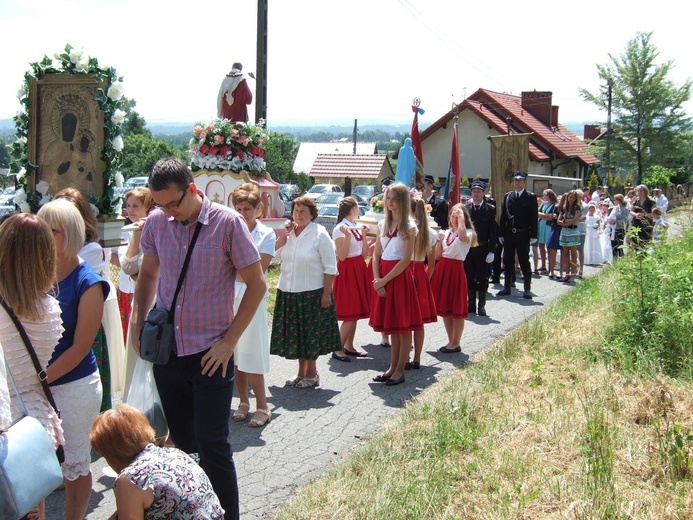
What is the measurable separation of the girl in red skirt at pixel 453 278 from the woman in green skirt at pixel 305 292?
84.5 inches

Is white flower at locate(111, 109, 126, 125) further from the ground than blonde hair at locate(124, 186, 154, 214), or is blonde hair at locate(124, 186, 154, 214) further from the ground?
white flower at locate(111, 109, 126, 125)

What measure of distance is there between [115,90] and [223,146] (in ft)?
13.6

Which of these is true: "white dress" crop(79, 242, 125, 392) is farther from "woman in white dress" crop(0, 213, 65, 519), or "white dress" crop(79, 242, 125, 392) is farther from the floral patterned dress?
the floral patterned dress

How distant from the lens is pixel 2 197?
2850 cm

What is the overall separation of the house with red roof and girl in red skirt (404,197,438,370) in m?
34.8

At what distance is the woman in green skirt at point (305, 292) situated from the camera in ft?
22.2

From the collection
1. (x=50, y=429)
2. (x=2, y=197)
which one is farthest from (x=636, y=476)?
(x=2, y=197)

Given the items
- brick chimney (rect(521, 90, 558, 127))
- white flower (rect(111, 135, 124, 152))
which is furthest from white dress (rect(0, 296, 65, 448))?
brick chimney (rect(521, 90, 558, 127))

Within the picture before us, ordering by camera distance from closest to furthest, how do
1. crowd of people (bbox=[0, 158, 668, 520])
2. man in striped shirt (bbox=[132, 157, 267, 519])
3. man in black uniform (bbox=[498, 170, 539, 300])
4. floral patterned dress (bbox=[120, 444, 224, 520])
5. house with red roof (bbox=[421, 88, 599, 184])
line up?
floral patterned dress (bbox=[120, 444, 224, 520]) < crowd of people (bbox=[0, 158, 668, 520]) < man in striped shirt (bbox=[132, 157, 267, 519]) < man in black uniform (bbox=[498, 170, 539, 300]) < house with red roof (bbox=[421, 88, 599, 184])

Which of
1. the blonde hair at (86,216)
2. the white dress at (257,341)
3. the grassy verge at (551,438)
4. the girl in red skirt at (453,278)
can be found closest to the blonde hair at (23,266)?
the blonde hair at (86,216)

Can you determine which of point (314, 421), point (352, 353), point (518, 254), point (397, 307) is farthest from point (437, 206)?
point (314, 421)

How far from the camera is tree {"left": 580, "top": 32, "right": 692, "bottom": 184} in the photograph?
143 feet

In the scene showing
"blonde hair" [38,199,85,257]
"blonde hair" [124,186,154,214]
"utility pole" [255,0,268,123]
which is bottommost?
"blonde hair" [38,199,85,257]

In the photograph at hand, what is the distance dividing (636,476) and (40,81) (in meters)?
6.62
